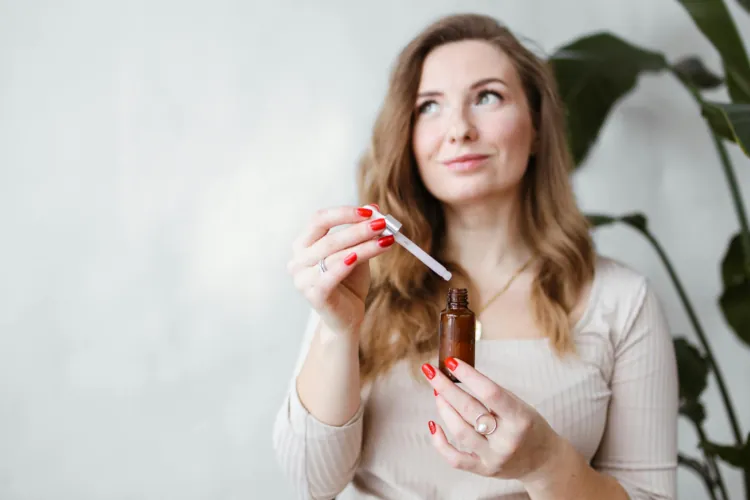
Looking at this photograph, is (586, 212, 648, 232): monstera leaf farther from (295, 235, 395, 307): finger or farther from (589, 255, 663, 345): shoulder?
(295, 235, 395, 307): finger

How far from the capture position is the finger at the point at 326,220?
0.79 meters

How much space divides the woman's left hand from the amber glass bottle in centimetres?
2

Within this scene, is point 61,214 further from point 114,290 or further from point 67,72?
point 67,72

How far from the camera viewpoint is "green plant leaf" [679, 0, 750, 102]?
104cm

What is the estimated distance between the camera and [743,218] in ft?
4.13

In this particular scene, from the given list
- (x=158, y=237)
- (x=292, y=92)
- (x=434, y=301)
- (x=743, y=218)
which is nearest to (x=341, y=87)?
(x=292, y=92)

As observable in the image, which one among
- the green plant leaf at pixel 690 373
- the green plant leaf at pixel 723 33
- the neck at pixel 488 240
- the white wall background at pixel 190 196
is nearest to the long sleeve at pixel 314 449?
the neck at pixel 488 240

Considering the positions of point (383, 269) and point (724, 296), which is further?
point (724, 296)

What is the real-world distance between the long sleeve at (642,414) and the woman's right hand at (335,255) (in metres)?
0.43

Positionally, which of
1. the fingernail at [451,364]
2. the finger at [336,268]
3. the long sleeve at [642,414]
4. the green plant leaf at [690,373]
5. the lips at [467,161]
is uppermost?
the lips at [467,161]

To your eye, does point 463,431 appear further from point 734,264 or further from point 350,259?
point 734,264

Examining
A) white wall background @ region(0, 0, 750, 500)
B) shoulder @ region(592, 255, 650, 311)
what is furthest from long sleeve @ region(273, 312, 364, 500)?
white wall background @ region(0, 0, 750, 500)

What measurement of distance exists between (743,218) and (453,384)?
2.81ft

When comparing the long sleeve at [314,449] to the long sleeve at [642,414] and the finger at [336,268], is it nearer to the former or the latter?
the finger at [336,268]
